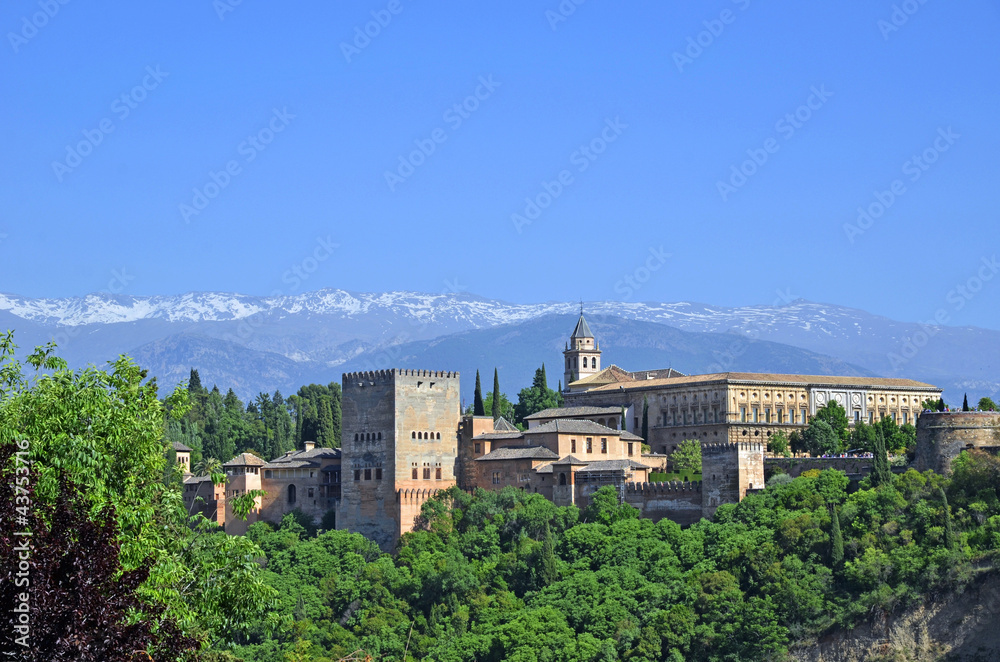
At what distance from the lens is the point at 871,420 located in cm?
10344

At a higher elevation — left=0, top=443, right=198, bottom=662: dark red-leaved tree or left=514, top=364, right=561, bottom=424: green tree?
left=514, top=364, right=561, bottom=424: green tree

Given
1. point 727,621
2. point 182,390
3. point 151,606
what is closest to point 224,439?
point 727,621

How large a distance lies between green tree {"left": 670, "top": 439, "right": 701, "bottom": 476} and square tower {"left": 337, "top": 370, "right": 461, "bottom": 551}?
44.9 feet

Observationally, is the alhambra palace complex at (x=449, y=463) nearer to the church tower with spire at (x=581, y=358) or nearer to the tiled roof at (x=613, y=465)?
the tiled roof at (x=613, y=465)

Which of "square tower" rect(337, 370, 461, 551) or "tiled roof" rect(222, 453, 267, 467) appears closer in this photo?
"square tower" rect(337, 370, 461, 551)

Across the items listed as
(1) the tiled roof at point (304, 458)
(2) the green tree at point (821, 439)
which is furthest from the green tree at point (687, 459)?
(1) the tiled roof at point (304, 458)

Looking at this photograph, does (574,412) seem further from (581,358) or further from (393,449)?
(581,358)

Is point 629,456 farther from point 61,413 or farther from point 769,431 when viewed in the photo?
point 61,413

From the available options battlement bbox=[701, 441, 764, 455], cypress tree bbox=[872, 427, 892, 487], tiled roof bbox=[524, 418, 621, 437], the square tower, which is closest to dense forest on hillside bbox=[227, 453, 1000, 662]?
cypress tree bbox=[872, 427, 892, 487]

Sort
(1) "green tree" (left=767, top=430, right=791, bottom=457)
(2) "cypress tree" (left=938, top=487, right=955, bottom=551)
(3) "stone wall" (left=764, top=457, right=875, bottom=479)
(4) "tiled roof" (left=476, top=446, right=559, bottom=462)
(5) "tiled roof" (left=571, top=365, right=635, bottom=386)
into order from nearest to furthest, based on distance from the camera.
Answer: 1. (2) "cypress tree" (left=938, top=487, right=955, bottom=551)
2. (3) "stone wall" (left=764, top=457, right=875, bottom=479)
3. (4) "tiled roof" (left=476, top=446, right=559, bottom=462)
4. (1) "green tree" (left=767, top=430, right=791, bottom=457)
5. (5) "tiled roof" (left=571, top=365, right=635, bottom=386)

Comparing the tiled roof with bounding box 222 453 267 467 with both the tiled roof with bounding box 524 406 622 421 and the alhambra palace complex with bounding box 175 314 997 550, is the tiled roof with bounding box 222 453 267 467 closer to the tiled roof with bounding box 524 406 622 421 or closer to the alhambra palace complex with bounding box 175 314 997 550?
the alhambra palace complex with bounding box 175 314 997 550

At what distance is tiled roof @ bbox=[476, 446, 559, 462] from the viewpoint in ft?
273

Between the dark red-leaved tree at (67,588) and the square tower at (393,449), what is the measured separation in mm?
61723

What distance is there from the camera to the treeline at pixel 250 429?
10500 centimetres
